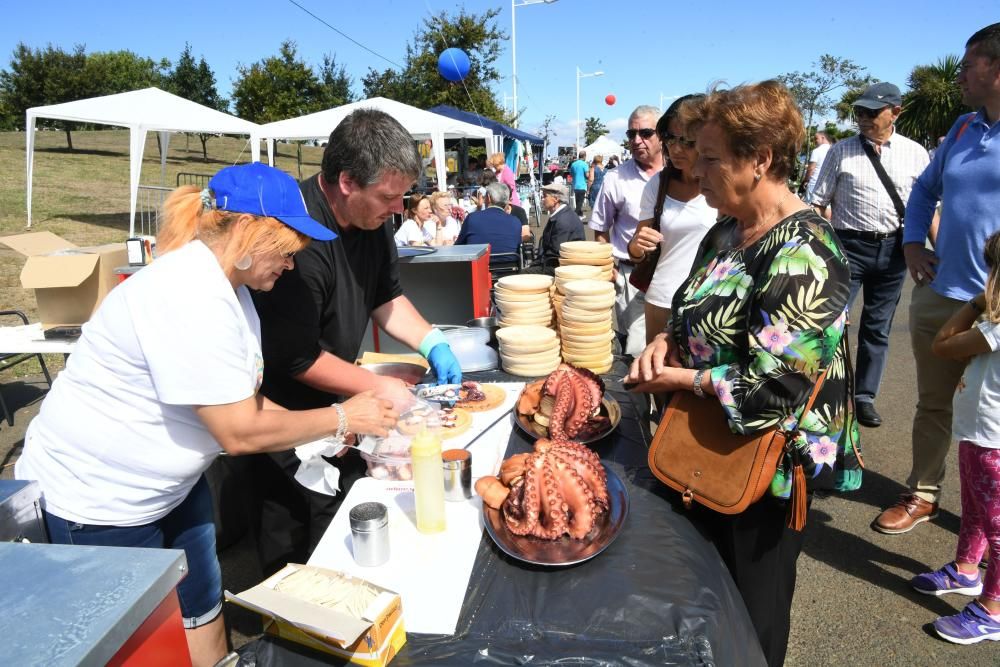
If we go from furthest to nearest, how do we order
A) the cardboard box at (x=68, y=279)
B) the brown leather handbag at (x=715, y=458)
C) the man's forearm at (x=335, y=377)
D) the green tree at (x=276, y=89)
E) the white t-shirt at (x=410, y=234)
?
the green tree at (x=276, y=89) < the white t-shirt at (x=410, y=234) < the cardboard box at (x=68, y=279) < the man's forearm at (x=335, y=377) < the brown leather handbag at (x=715, y=458)

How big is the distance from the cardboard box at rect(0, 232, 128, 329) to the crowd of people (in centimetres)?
248

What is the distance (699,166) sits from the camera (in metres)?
1.81

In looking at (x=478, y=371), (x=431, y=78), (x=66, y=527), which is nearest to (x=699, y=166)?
(x=478, y=371)

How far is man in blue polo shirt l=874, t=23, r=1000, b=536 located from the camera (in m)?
2.77

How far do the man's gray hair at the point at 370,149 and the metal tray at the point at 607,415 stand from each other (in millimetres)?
1011

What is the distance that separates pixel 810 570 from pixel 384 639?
8.62ft

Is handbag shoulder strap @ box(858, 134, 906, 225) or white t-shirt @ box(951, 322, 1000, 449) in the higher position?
handbag shoulder strap @ box(858, 134, 906, 225)

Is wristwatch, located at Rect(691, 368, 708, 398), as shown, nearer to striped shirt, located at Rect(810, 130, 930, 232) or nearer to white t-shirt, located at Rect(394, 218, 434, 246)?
striped shirt, located at Rect(810, 130, 930, 232)

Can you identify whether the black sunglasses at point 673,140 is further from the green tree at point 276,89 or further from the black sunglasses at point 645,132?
the green tree at point 276,89

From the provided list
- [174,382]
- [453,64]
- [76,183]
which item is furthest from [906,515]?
[76,183]

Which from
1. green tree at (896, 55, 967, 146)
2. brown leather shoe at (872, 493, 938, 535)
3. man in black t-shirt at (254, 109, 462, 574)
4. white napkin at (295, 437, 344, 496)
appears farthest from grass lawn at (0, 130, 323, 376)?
green tree at (896, 55, 967, 146)

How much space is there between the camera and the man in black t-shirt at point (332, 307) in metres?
2.07

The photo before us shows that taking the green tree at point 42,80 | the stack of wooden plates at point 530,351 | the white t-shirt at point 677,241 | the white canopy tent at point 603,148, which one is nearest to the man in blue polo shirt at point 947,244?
the white t-shirt at point 677,241

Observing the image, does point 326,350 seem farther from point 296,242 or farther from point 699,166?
point 699,166
